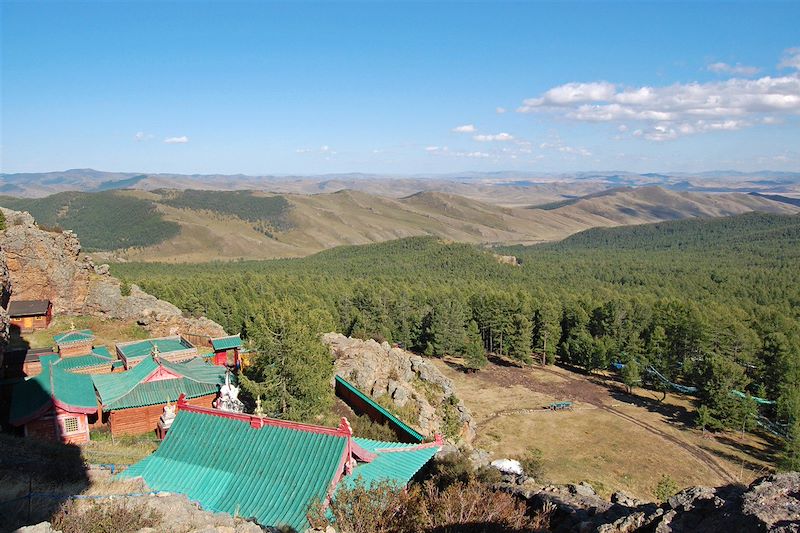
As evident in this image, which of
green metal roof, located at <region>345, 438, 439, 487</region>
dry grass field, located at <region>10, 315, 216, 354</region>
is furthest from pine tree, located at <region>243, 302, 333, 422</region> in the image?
dry grass field, located at <region>10, 315, 216, 354</region>

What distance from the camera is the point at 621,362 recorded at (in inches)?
3039

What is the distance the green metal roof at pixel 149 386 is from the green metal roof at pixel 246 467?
39.2ft

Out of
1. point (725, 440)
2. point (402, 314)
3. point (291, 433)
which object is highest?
point (291, 433)

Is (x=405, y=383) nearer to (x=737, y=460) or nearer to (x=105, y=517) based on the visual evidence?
(x=105, y=517)

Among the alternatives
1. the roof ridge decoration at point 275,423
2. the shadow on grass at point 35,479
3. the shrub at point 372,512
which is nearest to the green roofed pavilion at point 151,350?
the shadow on grass at point 35,479

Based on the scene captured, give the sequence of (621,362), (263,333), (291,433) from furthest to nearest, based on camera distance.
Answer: (621,362) < (263,333) < (291,433)

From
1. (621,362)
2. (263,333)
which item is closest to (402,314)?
(621,362)

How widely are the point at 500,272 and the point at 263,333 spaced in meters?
120

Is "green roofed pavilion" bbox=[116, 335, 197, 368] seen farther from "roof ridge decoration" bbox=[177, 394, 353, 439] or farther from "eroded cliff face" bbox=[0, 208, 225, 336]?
"roof ridge decoration" bbox=[177, 394, 353, 439]

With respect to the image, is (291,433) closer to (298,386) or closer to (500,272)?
(298,386)

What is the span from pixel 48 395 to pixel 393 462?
2053 cm

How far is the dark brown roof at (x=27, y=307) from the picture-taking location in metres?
44.4

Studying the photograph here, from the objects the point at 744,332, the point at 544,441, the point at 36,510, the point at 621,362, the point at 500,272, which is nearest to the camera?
the point at 36,510

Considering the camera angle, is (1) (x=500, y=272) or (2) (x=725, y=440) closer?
(2) (x=725, y=440)
